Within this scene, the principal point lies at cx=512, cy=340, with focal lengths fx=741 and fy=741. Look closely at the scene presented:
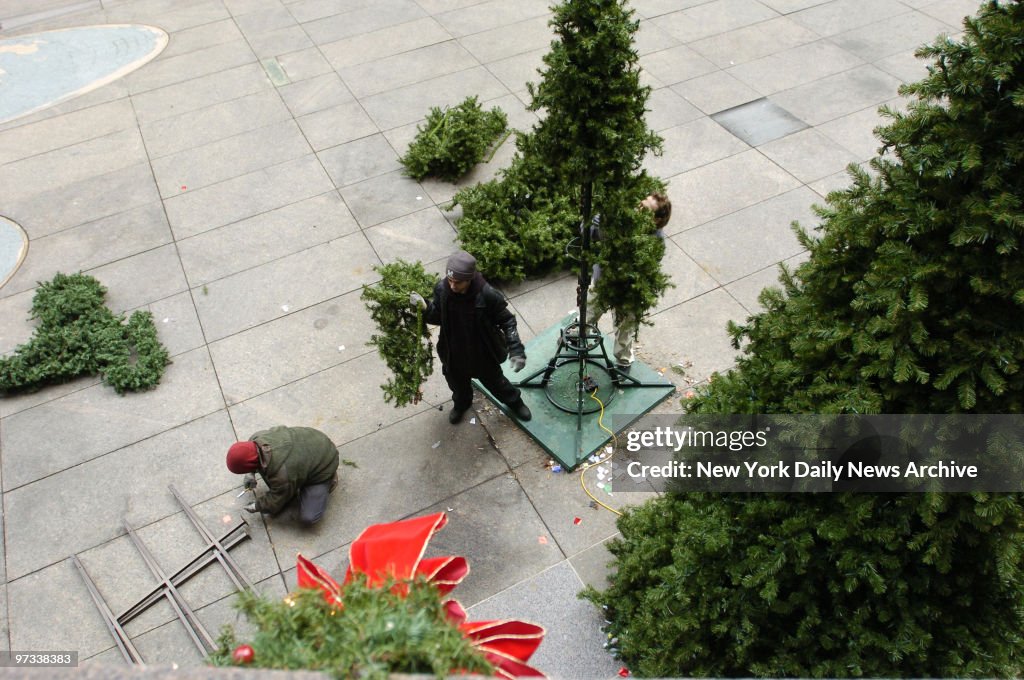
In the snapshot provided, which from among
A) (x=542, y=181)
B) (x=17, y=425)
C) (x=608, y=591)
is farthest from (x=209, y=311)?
(x=608, y=591)

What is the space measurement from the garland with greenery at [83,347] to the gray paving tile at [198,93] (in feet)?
12.3

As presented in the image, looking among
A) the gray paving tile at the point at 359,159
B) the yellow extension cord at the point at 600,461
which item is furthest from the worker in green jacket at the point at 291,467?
the gray paving tile at the point at 359,159

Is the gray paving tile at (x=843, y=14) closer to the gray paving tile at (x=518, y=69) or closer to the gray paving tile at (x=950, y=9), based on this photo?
the gray paving tile at (x=950, y=9)

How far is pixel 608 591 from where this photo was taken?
4.66 metres

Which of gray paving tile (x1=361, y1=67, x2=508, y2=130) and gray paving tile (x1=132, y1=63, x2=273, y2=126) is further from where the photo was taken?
gray paving tile (x1=132, y1=63, x2=273, y2=126)

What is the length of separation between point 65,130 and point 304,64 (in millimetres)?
3283

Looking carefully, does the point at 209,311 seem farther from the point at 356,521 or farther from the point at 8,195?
the point at 8,195

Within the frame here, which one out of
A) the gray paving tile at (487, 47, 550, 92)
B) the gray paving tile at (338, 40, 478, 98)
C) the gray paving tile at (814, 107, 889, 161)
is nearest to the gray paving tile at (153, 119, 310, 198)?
the gray paving tile at (338, 40, 478, 98)

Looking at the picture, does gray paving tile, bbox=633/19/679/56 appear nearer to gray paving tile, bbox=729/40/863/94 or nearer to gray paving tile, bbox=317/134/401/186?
gray paving tile, bbox=729/40/863/94

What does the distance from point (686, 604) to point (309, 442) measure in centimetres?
297

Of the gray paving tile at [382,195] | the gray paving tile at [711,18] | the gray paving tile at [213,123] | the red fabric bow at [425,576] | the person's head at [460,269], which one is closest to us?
the red fabric bow at [425,576]

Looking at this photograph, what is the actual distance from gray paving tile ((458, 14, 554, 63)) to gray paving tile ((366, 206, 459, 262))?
3.61m

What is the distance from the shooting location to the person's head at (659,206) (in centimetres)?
721

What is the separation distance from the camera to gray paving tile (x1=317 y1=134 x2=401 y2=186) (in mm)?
8805
